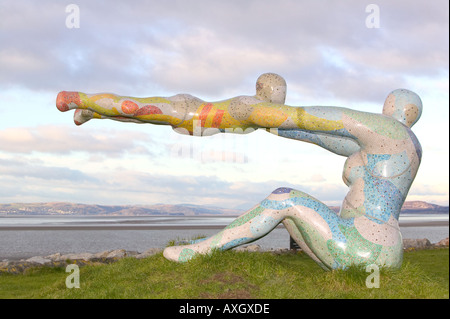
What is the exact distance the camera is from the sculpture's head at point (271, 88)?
180 inches

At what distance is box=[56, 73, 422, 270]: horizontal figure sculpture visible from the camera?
14.3 ft

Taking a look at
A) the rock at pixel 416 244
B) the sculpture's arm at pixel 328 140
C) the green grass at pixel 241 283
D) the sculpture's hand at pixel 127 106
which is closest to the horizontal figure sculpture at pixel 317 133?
the sculpture's hand at pixel 127 106

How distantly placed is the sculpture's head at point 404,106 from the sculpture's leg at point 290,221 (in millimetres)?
1198

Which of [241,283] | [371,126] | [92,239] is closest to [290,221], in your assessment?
[241,283]

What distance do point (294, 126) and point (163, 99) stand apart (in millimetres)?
1228

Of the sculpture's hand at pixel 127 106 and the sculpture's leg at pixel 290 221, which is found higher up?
the sculpture's hand at pixel 127 106

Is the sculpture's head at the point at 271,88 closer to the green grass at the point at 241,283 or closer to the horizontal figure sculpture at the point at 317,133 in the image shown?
the horizontal figure sculpture at the point at 317,133

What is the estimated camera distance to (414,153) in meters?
4.57
